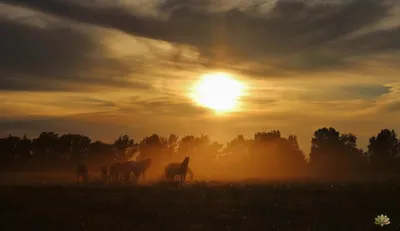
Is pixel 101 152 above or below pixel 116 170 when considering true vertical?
above

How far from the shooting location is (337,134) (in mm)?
135000

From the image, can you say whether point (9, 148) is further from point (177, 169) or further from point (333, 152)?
point (333, 152)

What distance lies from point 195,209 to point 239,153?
124m

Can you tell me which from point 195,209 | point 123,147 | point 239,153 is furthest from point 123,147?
point 195,209

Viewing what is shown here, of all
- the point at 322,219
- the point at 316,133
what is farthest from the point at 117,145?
the point at 322,219

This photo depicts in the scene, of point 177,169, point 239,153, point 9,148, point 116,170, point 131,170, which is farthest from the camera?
point 239,153

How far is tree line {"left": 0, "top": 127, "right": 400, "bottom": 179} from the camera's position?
10594 centimetres

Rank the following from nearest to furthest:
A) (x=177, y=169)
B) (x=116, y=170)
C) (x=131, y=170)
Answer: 1. (x=177, y=169)
2. (x=131, y=170)
3. (x=116, y=170)

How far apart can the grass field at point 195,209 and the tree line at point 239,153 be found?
2338 inches

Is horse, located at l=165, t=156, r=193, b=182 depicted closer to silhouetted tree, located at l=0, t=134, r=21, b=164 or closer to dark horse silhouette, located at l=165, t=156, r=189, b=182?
dark horse silhouette, located at l=165, t=156, r=189, b=182

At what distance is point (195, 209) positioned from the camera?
95.0ft

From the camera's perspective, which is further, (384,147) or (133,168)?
(384,147)

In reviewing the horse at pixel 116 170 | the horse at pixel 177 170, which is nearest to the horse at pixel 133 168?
the horse at pixel 116 170

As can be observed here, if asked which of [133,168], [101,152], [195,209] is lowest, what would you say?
[195,209]
